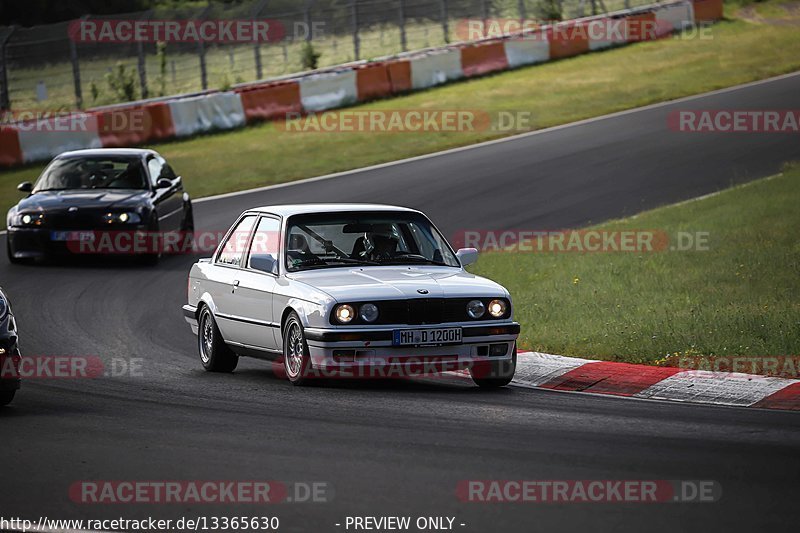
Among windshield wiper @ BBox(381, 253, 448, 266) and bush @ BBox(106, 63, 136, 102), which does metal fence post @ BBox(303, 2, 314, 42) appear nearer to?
bush @ BBox(106, 63, 136, 102)

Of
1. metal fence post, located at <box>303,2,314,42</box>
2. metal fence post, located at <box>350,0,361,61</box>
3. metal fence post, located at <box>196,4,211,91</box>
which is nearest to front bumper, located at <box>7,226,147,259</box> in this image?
metal fence post, located at <box>196,4,211,91</box>

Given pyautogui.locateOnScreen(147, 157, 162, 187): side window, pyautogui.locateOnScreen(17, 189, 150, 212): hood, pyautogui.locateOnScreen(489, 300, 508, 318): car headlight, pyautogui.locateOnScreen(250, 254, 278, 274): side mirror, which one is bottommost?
pyautogui.locateOnScreen(17, 189, 150, 212): hood

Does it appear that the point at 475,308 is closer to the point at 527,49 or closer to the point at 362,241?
the point at 362,241

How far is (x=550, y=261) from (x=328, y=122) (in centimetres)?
1423

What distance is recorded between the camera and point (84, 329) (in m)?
13.6

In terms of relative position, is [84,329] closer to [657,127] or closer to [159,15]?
[657,127]

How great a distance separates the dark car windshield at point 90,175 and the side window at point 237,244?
6928mm

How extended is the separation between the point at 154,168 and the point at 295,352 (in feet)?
30.7

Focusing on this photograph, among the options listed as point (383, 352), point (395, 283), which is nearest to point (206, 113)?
point (395, 283)

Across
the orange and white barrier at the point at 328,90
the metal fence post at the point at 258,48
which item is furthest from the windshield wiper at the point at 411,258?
the metal fence post at the point at 258,48

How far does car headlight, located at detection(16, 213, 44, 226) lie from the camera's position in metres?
17.6

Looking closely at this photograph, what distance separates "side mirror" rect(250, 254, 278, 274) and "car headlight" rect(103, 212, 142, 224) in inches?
287

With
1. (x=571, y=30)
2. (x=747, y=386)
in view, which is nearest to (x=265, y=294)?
(x=747, y=386)

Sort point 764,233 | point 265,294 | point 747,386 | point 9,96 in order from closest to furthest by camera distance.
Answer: point 747,386 → point 265,294 → point 764,233 → point 9,96
